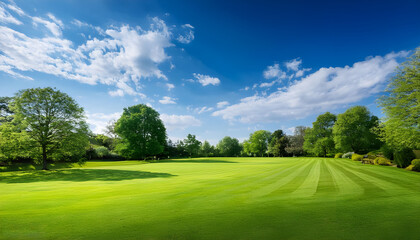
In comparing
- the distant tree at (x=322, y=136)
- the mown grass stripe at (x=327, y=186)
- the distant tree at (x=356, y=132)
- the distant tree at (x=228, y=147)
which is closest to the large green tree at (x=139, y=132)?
the mown grass stripe at (x=327, y=186)

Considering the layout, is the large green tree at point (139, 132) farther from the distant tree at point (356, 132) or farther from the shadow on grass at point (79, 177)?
the distant tree at point (356, 132)

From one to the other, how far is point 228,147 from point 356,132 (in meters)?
62.1

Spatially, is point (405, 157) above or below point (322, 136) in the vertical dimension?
below

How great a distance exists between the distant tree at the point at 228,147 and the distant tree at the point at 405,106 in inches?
3182

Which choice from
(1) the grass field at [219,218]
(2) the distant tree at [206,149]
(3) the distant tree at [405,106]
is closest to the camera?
(1) the grass field at [219,218]

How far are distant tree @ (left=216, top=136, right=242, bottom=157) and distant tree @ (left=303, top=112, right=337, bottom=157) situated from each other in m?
45.7

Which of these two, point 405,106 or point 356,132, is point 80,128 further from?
point 356,132

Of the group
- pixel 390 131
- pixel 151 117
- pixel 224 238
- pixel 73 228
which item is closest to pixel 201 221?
pixel 224 238

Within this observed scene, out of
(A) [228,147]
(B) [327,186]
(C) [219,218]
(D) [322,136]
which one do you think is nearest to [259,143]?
(A) [228,147]

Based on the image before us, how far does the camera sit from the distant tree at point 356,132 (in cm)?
4431

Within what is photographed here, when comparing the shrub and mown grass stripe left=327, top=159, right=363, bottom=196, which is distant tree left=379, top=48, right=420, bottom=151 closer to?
mown grass stripe left=327, top=159, right=363, bottom=196

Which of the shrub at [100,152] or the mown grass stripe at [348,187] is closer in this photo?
the mown grass stripe at [348,187]

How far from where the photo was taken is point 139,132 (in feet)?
149

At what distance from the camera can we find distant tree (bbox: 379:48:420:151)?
1725cm
